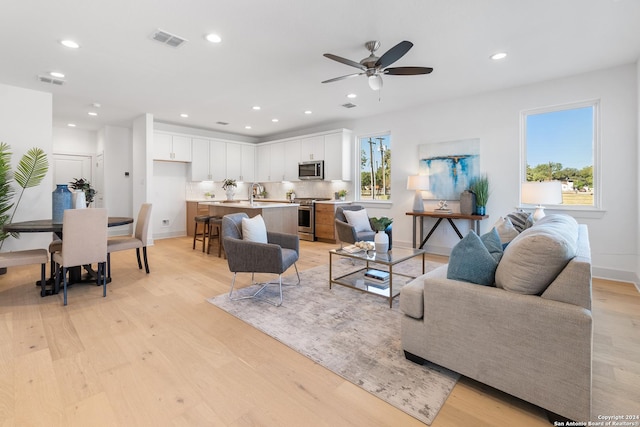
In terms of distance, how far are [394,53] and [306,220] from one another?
4.54 meters

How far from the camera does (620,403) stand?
1578 mm

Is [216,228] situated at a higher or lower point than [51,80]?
lower

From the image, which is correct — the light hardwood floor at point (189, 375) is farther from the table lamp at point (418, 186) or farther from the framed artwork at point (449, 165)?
the table lamp at point (418, 186)

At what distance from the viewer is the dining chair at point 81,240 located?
296cm

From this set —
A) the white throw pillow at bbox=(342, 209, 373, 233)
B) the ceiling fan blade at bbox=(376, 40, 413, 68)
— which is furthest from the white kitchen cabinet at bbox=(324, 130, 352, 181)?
the ceiling fan blade at bbox=(376, 40, 413, 68)

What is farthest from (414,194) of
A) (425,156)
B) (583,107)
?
(583,107)

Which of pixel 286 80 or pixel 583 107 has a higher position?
pixel 286 80

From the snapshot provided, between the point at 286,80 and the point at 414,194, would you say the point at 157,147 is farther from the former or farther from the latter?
the point at 414,194

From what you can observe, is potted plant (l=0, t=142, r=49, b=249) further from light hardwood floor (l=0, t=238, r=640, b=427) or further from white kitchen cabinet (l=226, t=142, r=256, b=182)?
white kitchen cabinet (l=226, t=142, r=256, b=182)

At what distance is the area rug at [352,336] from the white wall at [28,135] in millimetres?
3922

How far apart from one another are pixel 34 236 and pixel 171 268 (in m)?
2.47

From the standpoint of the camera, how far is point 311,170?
23.2ft

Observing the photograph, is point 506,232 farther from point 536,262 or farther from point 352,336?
point 352,336

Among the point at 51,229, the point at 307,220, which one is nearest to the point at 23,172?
the point at 51,229
